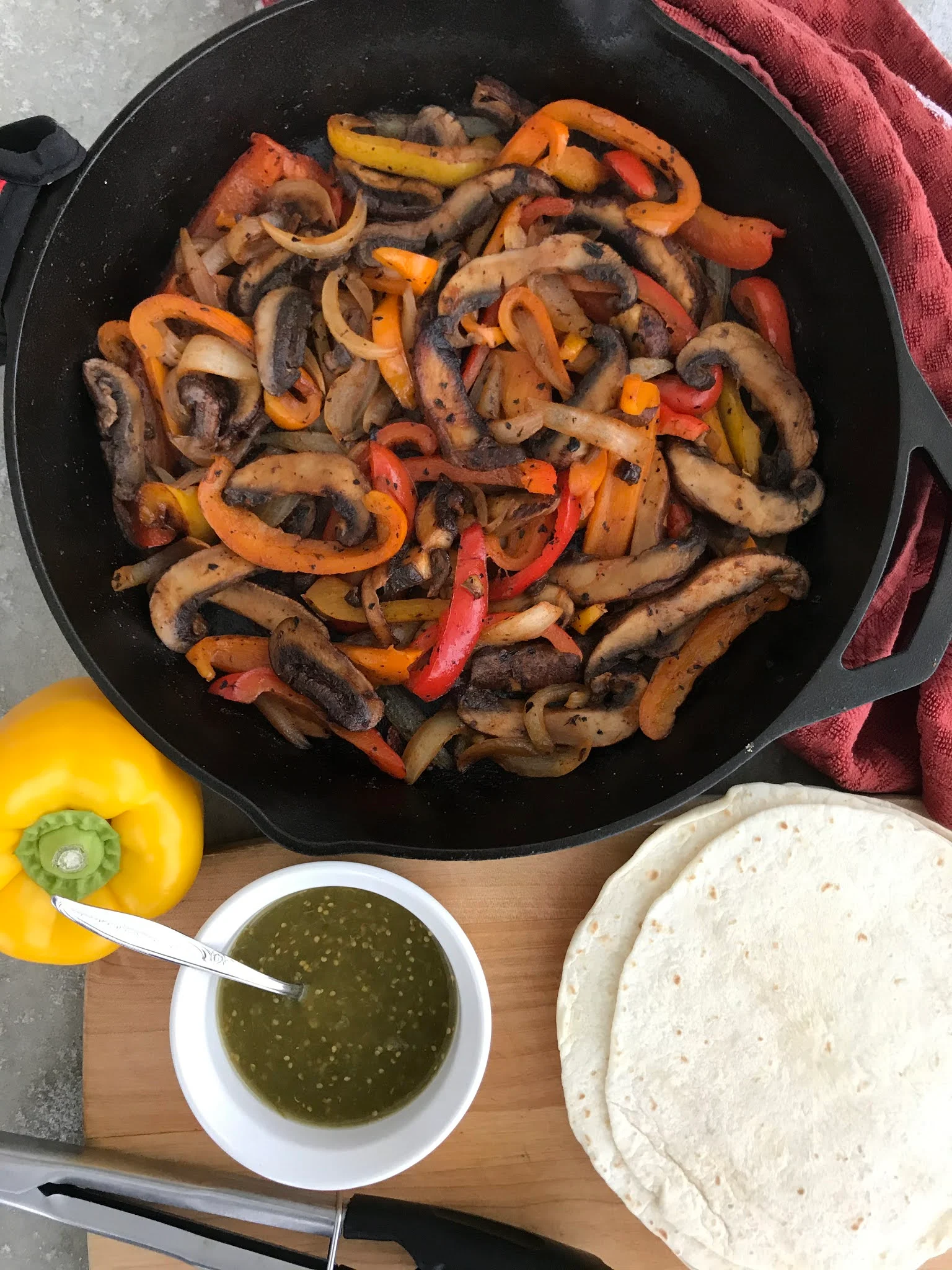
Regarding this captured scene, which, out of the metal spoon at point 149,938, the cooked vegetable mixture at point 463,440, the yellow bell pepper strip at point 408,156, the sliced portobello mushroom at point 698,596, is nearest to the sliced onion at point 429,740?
the cooked vegetable mixture at point 463,440

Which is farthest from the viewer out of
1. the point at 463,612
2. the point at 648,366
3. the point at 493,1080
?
the point at 493,1080

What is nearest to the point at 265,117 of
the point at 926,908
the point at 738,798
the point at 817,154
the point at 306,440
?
the point at 306,440

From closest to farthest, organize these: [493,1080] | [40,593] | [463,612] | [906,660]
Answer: [906,660] → [463,612] → [493,1080] → [40,593]

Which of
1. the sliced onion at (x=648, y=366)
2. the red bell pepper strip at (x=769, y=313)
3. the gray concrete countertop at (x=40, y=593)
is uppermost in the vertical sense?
the red bell pepper strip at (x=769, y=313)

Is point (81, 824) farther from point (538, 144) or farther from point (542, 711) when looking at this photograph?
point (538, 144)

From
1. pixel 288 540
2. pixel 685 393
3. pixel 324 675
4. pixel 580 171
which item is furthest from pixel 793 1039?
pixel 580 171

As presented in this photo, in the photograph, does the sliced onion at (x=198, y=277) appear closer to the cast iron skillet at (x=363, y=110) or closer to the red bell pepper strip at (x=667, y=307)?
the cast iron skillet at (x=363, y=110)
